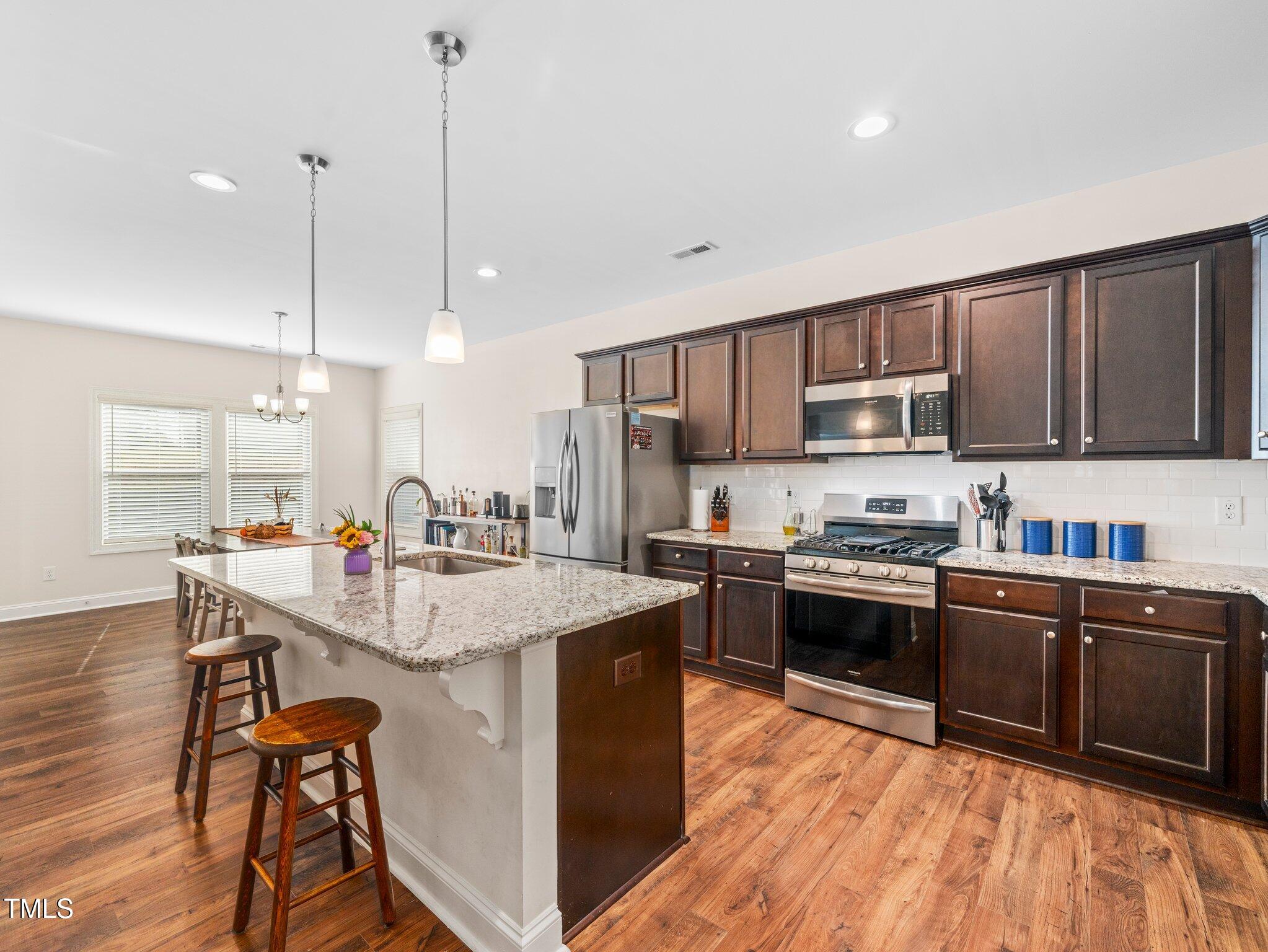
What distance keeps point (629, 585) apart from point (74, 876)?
2094 millimetres

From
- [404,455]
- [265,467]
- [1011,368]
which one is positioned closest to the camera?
[1011,368]

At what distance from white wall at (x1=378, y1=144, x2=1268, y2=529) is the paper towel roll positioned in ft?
4.33

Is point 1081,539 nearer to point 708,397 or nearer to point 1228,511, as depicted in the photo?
point 1228,511

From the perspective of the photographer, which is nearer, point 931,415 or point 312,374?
point 312,374

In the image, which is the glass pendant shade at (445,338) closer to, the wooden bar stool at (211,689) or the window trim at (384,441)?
the wooden bar stool at (211,689)

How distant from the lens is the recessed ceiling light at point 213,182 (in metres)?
2.76

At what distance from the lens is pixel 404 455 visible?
7.53m

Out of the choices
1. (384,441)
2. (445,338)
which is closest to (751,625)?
(445,338)

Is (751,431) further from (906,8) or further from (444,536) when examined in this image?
(444,536)

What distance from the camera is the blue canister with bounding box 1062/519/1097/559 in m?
2.78

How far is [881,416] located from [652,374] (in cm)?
174

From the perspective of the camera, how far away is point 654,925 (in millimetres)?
1732

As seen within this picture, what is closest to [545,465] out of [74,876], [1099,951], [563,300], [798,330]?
[563,300]

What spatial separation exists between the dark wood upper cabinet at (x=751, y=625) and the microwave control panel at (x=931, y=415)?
1.19m
